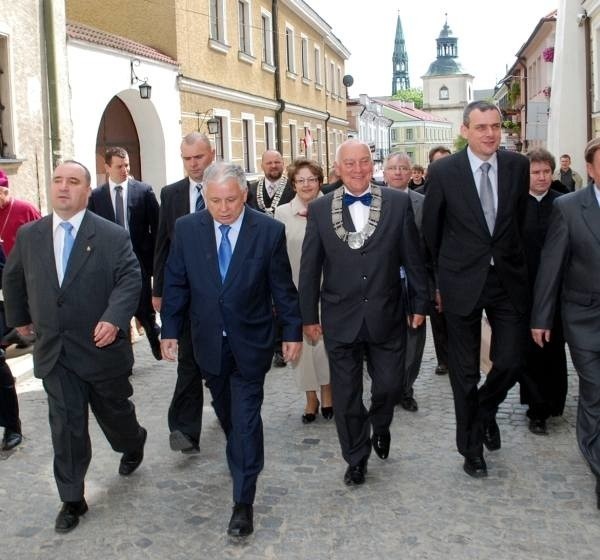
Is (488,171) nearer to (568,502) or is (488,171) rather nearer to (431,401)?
(568,502)

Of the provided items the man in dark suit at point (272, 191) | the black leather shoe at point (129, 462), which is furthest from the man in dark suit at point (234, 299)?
the man in dark suit at point (272, 191)

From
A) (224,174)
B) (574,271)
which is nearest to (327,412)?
(574,271)

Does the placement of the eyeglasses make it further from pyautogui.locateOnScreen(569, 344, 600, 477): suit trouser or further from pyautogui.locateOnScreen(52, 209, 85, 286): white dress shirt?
pyautogui.locateOnScreen(569, 344, 600, 477): suit trouser

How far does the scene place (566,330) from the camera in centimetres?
464

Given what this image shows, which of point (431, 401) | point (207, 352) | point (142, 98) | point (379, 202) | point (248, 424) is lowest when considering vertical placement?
point (431, 401)

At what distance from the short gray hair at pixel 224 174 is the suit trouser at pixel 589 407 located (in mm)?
2036

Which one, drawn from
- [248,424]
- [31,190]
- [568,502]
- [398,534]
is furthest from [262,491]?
[31,190]

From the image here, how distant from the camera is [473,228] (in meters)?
4.80

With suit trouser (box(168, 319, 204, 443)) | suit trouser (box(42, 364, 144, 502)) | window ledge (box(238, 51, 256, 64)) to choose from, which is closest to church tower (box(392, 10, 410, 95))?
window ledge (box(238, 51, 256, 64))

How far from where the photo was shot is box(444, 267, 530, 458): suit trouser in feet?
16.0

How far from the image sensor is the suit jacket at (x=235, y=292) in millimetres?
4430

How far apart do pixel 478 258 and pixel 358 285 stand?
2.30 feet

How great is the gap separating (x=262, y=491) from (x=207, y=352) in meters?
0.92

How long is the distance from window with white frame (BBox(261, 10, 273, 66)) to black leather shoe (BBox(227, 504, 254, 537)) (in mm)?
20848
